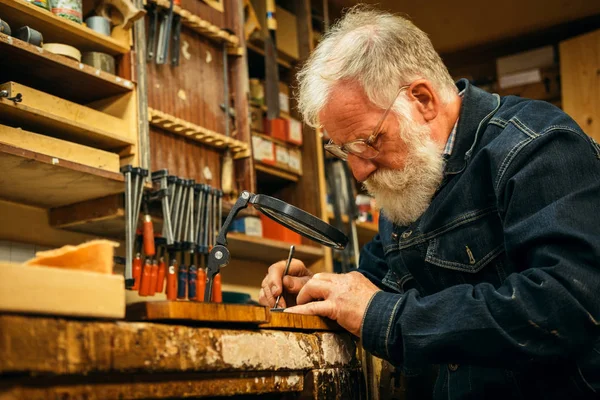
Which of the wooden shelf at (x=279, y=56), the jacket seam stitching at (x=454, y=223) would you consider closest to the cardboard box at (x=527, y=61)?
the wooden shelf at (x=279, y=56)

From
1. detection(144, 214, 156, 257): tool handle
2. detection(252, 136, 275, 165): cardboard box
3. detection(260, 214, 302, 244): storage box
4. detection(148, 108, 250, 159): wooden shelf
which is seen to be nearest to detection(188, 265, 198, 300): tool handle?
detection(144, 214, 156, 257): tool handle

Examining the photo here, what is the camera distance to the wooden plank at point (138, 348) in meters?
0.80

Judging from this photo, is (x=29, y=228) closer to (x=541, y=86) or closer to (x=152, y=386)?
(x=152, y=386)

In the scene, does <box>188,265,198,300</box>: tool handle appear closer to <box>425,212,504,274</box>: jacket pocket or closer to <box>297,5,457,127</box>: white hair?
<box>297,5,457,127</box>: white hair

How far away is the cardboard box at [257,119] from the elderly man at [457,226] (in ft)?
5.70

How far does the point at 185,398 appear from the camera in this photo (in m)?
1.02

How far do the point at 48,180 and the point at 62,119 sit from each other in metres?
0.25

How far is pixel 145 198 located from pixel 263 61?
1649 millimetres

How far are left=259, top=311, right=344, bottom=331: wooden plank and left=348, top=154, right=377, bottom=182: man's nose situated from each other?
50cm

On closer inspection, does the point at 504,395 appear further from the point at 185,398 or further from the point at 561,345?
the point at 185,398

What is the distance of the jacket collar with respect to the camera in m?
1.68

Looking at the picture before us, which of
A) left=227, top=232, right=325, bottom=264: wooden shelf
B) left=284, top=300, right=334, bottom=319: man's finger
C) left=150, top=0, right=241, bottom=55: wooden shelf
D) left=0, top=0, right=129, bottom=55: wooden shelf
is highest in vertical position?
left=150, top=0, right=241, bottom=55: wooden shelf

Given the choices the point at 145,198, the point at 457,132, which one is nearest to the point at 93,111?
the point at 145,198

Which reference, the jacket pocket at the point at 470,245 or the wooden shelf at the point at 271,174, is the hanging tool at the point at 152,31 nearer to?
the wooden shelf at the point at 271,174
